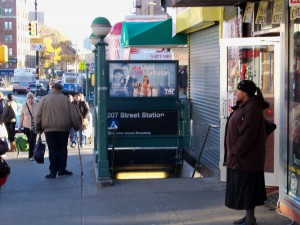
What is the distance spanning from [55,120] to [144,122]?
2.45 m

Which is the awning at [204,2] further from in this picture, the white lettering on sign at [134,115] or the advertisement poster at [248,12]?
the white lettering on sign at [134,115]

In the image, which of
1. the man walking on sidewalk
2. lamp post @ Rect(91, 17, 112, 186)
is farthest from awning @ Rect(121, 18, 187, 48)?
lamp post @ Rect(91, 17, 112, 186)

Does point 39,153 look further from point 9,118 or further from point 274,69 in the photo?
point 9,118

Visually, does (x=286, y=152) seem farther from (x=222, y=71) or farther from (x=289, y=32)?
(x=222, y=71)

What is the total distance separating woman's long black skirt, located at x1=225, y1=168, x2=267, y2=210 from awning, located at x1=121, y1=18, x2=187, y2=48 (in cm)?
847

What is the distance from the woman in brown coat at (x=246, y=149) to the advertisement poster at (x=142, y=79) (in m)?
5.96

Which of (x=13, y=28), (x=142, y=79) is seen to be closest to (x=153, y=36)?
(x=142, y=79)

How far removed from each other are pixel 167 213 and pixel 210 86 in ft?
15.3

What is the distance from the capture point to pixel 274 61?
848 centimetres

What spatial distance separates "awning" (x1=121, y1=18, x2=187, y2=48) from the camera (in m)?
14.9

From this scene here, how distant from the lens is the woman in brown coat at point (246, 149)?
6.54 meters

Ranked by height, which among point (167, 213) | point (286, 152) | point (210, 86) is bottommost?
point (167, 213)

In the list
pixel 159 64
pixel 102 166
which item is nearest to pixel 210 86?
pixel 159 64

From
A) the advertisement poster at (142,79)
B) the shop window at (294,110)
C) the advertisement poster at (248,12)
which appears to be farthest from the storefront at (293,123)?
the advertisement poster at (142,79)
